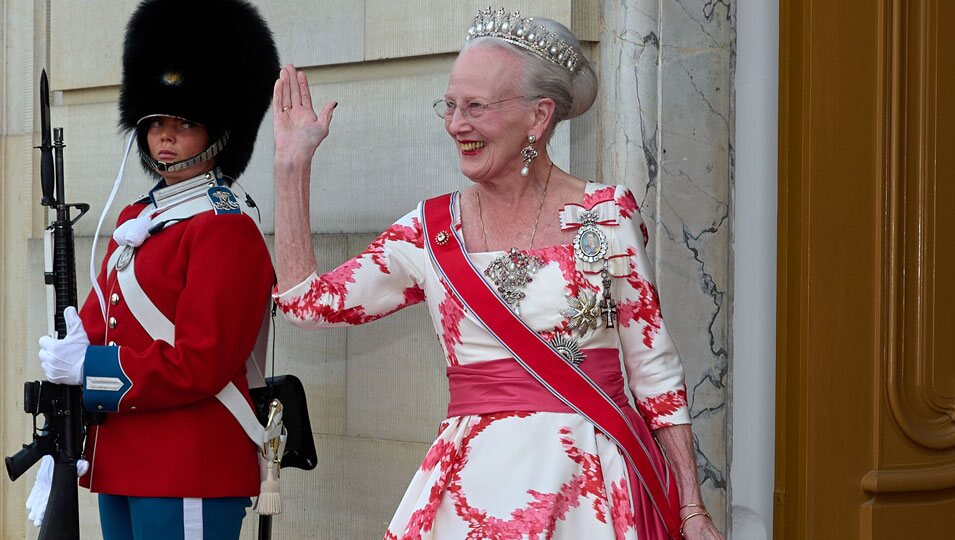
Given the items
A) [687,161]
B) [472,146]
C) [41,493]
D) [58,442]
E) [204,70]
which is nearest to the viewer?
[472,146]

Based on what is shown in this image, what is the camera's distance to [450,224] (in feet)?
9.78

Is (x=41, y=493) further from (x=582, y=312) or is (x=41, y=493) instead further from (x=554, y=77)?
(x=554, y=77)

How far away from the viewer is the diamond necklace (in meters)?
2.87

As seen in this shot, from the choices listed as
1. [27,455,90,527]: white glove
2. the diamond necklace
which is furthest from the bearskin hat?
the diamond necklace

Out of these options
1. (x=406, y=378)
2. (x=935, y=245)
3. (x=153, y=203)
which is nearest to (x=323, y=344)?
(x=406, y=378)

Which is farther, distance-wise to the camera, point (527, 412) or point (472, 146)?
point (472, 146)

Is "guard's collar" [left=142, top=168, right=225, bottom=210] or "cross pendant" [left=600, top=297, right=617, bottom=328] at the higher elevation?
"guard's collar" [left=142, top=168, right=225, bottom=210]

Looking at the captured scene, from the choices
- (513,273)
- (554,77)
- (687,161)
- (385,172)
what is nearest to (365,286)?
(513,273)

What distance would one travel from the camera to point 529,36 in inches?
115

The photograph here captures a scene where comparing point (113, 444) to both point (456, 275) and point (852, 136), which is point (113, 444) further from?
point (852, 136)

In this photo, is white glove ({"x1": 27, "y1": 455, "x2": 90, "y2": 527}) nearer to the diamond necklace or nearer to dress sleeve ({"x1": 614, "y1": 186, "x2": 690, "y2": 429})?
the diamond necklace

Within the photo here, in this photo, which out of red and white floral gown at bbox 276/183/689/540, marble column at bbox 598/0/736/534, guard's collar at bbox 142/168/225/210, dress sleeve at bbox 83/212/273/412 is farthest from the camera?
marble column at bbox 598/0/736/534

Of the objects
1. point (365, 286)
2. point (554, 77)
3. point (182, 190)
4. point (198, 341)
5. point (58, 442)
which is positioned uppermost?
point (554, 77)

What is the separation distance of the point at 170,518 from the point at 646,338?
1310 millimetres
